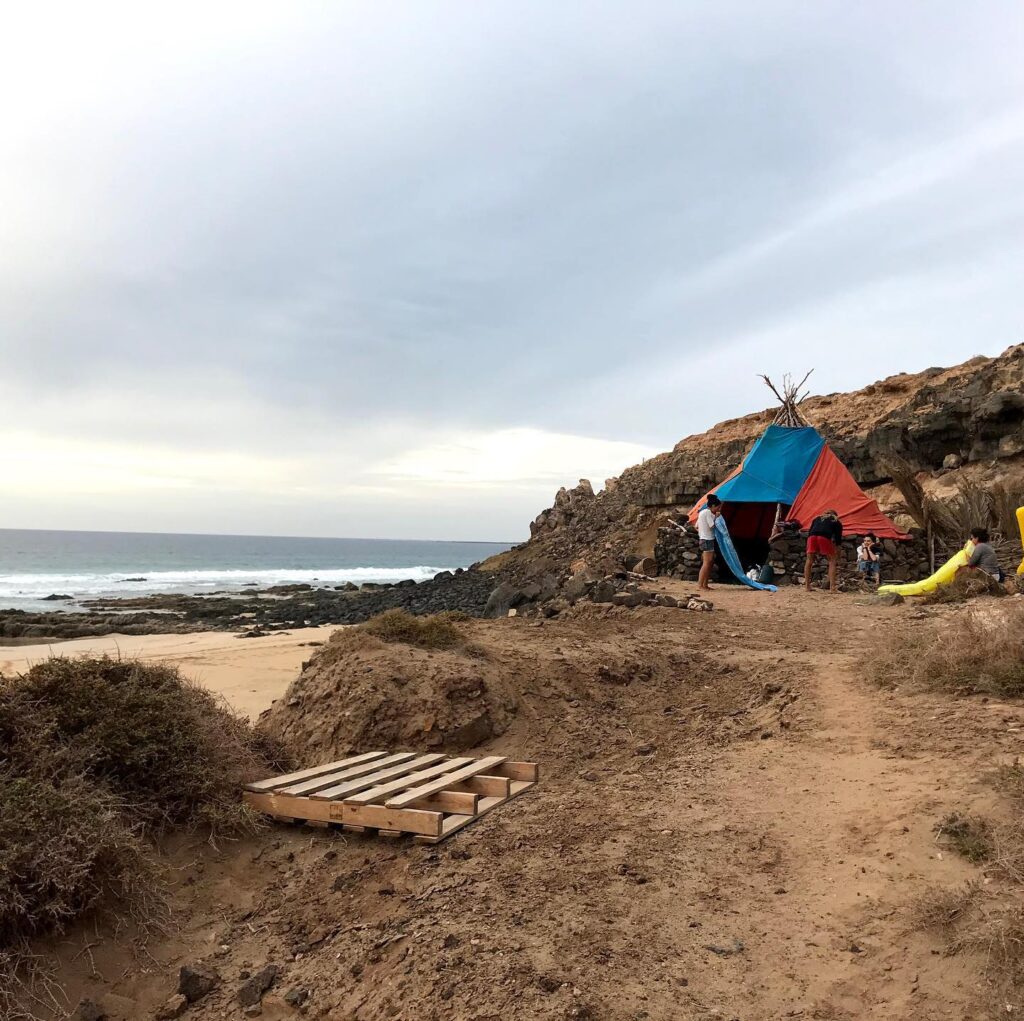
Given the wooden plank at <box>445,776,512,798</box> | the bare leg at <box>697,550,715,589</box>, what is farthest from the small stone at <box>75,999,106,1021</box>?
the bare leg at <box>697,550,715,589</box>

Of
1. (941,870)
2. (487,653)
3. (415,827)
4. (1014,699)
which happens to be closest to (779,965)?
(941,870)

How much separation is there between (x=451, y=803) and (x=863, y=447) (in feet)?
61.1

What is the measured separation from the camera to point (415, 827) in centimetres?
459

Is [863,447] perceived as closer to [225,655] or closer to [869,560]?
[869,560]

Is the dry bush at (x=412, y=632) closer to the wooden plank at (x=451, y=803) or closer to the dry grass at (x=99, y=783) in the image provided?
the dry grass at (x=99, y=783)

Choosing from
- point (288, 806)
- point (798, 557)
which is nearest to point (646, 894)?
point (288, 806)

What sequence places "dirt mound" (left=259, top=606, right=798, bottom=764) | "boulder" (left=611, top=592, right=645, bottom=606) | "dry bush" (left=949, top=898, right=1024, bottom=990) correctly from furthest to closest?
1. "boulder" (left=611, top=592, right=645, bottom=606)
2. "dirt mound" (left=259, top=606, right=798, bottom=764)
3. "dry bush" (left=949, top=898, right=1024, bottom=990)

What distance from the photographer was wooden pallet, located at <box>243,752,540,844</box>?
4691 millimetres

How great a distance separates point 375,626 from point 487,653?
119 cm

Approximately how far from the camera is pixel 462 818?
484 cm

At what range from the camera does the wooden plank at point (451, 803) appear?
193 inches

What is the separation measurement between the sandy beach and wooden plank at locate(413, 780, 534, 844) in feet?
12.0

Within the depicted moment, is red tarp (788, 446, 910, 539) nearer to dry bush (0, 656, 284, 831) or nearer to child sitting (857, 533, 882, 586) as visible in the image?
child sitting (857, 533, 882, 586)

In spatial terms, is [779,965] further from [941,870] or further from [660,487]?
[660,487]
